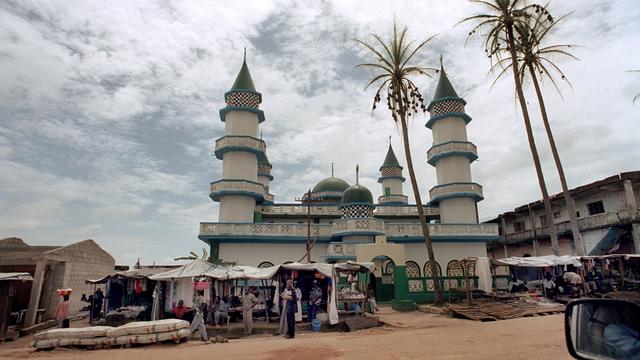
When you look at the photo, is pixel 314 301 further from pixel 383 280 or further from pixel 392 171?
pixel 392 171

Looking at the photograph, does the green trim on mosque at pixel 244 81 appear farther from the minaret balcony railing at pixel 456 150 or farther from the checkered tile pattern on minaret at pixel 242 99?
the minaret balcony railing at pixel 456 150

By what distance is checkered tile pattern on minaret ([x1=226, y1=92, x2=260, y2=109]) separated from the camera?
108 ft

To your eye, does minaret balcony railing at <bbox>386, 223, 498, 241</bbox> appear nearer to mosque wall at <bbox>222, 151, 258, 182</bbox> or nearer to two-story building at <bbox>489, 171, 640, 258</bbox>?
two-story building at <bbox>489, 171, 640, 258</bbox>

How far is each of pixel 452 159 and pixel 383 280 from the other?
463 inches

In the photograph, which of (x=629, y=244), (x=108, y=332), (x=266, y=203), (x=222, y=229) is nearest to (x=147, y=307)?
(x=108, y=332)

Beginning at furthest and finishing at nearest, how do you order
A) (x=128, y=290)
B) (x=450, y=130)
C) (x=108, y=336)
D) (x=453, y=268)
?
(x=450, y=130)
(x=453, y=268)
(x=128, y=290)
(x=108, y=336)

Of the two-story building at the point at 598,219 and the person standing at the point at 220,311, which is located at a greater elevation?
the two-story building at the point at 598,219

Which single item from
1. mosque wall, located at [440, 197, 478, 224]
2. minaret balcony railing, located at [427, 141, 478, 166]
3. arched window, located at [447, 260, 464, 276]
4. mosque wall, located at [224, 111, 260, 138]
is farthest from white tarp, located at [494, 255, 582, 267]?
mosque wall, located at [224, 111, 260, 138]

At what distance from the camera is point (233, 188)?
30.5 metres

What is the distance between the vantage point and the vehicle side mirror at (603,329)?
6.59 feet

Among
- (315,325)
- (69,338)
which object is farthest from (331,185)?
(69,338)

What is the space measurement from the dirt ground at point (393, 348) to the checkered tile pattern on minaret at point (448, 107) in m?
21.9

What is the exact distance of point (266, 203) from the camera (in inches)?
1363

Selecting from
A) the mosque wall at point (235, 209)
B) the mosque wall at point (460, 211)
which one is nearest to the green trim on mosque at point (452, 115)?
the mosque wall at point (460, 211)
